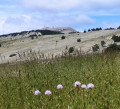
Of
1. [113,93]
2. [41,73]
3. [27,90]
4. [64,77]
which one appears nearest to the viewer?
[113,93]

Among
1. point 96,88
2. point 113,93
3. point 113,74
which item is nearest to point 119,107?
point 113,93

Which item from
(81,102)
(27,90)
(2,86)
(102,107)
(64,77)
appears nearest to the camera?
(102,107)

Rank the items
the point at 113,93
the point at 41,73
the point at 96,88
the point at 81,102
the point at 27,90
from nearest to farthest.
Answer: the point at 81,102, the point at 113,93, the point at 96,88, the point at 27,90, the point at 41,73

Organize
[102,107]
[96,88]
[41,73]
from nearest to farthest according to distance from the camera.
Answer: [102,107]
[96,88]
[41,73]

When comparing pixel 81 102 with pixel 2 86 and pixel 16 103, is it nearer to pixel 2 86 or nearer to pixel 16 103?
pixel 16 103

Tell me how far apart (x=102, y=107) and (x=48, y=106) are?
38.8 inches

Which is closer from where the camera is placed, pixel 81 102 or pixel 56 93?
pixel 81 102

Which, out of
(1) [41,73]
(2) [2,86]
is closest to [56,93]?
(2) [2,86]

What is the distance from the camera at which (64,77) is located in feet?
26.8

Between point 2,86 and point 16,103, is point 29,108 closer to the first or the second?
point 16,103

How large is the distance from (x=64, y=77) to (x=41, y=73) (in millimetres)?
1595

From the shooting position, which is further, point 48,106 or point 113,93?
point 113,93

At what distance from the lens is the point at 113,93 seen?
18.2 ft

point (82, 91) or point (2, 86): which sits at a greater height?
point (82, 91)
